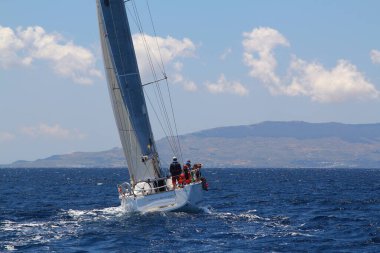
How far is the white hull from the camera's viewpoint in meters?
40.9

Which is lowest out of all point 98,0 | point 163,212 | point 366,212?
point 366,212

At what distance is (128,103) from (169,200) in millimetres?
7507

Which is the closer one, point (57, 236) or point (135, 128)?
point (57, 236)

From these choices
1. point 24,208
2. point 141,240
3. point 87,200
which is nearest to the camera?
point 141,240

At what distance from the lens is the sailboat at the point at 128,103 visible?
44000 millimetres

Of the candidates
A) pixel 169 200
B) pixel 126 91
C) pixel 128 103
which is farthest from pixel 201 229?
pixel 126 91

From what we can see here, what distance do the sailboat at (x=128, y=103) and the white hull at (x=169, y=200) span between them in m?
0.89

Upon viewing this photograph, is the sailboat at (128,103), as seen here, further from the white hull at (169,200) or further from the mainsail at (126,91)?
the white hull at (169,200)

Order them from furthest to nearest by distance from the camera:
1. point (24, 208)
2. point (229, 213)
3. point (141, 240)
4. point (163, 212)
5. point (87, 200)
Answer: point (87, 200) → point (24, 208) → point (229, 213) → point (163, 212) → point (141, 240)

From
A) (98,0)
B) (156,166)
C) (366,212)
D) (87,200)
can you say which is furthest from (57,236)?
(87,200)

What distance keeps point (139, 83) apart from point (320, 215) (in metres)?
14.3

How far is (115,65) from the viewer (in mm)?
44406

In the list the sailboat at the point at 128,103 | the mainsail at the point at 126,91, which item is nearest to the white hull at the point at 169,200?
the sailboat at the point at 128,103

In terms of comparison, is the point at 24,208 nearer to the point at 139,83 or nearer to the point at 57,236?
the point at 139,83
